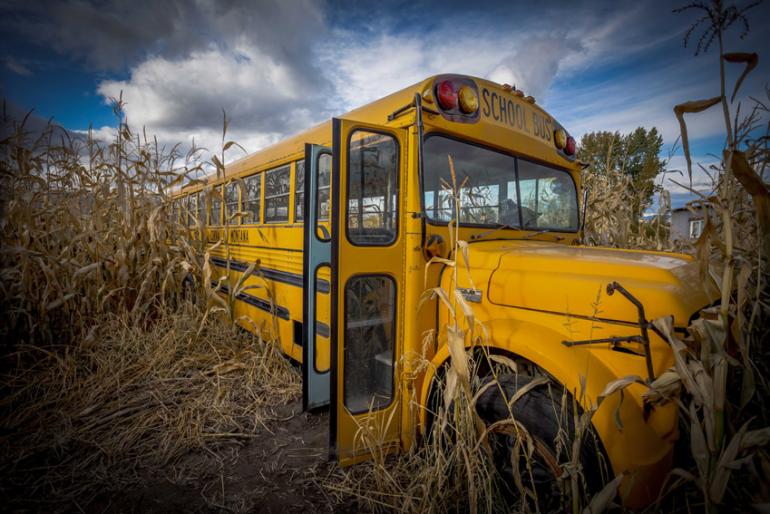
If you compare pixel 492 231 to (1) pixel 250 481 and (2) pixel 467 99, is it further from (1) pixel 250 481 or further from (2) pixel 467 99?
(1) pixel 250 481

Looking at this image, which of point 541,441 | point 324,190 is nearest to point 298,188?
point 324,190

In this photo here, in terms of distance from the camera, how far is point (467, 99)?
2029 mm

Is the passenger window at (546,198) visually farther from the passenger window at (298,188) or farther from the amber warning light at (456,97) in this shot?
the passenger window at (298,188)

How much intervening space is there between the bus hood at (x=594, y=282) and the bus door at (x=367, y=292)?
1.65 feet

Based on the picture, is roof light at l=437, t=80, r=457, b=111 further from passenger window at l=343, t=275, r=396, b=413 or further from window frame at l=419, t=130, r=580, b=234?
passenger window at l=343, t=275, r=396, b=413

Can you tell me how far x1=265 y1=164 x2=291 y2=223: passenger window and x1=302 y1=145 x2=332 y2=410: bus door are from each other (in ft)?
2.49

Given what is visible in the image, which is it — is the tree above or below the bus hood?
above

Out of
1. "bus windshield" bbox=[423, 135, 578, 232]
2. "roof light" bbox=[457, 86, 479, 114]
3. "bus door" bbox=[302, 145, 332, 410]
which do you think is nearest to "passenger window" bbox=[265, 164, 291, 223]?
"bus door" bbox=[302, 145, 332, 410]

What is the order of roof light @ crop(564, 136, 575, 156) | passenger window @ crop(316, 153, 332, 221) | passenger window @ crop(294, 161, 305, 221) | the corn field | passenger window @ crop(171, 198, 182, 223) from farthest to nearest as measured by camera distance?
passenger window @ crop(171, 198, 182, 223) → passenger window @ crop(294, 161, 305, 221) → roof light @ crop(564, 136, 575, 156) → passenger window @ crop(316, 153, 332, 221) → the corn field

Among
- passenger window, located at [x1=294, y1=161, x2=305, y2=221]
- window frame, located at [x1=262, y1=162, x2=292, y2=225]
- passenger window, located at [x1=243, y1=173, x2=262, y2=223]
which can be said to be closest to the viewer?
passenger window, located at [x1=294, y1=161, x2=305, y2=221]

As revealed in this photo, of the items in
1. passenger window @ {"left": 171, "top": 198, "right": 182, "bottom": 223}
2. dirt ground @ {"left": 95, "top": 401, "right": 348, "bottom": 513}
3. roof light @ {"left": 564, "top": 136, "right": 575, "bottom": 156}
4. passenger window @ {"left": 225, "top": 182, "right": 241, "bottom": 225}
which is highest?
roof light @ {"left": 564, "top": 136, "right": 575, "bottom": 156}

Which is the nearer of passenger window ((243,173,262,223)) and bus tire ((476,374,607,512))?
bus tire ((476,374,607,512))

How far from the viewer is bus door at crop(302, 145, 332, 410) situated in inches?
81.9

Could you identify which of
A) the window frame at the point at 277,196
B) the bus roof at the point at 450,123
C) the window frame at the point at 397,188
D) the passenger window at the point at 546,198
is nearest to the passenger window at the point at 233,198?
the window frame at the point at 277,196
